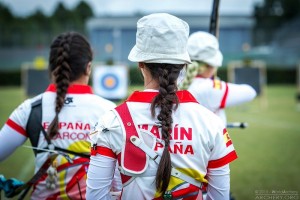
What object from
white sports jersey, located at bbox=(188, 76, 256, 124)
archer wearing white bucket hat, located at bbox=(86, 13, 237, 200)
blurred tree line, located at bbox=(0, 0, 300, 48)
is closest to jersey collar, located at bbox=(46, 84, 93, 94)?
archer wearing white bucket hat, located at bbox=(86, 13, 237, 200)

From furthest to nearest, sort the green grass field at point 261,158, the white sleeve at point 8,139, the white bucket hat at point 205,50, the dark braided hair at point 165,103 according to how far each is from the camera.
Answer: the green grass field at point 261,158
the white bucket hat at point 205,50
the white sleeve at point 8,139
the dark braided hair at point 165,103

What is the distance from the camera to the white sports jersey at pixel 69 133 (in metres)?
2.13

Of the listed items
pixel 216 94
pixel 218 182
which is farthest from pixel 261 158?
pixel 218 182

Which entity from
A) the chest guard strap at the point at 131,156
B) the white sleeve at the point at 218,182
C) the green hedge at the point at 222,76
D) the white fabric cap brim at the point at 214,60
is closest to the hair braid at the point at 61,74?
the chest guard strap at the point at 131,156

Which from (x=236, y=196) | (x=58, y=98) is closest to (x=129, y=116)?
(x=58, y=98)

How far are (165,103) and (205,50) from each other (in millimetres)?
1254

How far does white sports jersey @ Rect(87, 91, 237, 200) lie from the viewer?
161 centimetres

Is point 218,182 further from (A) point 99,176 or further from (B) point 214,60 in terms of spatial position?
(B) point 214,60

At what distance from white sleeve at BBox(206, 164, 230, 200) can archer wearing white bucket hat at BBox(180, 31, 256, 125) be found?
971 millimetres

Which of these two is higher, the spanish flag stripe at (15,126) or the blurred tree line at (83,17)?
the spanish flag stripe at (15,126)

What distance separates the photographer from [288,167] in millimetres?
5723

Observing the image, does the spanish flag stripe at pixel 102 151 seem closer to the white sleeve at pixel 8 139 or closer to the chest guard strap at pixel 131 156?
the chest guard strap at pixel 131 156

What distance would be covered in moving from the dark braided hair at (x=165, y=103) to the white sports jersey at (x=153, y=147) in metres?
0.03

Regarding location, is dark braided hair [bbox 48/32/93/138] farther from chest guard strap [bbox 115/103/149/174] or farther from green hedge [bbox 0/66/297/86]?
green hedge [bbox 0/66/297/86]
